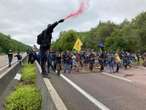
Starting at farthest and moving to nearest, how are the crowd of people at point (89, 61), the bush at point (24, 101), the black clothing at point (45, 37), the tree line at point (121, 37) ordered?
the tree line at point (121, 37) → the crowd of people at point (89, 61) → the black clothing at point (45, 37) → the bush at point (24, 101)

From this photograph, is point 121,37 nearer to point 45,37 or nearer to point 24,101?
point 45,37

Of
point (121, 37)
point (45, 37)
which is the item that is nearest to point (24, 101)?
point (45, 37)

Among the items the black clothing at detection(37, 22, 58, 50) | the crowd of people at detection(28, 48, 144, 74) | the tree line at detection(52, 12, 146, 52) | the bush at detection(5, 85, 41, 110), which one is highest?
the tree line at detection(52, 12, 146, 52)

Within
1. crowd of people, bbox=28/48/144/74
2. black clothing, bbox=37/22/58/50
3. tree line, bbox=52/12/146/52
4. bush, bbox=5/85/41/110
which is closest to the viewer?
bush, bbox=5/85/41/110

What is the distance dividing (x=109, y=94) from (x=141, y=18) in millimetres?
108794

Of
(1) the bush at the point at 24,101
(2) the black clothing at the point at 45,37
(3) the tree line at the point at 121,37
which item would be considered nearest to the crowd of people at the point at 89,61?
(2) the black clothing at the point at 45,37

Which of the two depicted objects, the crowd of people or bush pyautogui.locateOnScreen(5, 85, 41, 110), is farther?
the crowd of people

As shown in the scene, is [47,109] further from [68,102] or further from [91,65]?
[91,65]

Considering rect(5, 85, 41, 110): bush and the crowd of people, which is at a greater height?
the crowd of people

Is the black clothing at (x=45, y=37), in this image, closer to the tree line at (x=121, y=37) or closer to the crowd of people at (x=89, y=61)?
the crowd of people at (x=89, y=61)

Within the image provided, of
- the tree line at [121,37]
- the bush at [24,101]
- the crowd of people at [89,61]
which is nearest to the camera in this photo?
the bush at [24,101]

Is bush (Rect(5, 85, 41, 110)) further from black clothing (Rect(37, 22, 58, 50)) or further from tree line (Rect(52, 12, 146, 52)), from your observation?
tree line (Rect(52, 12, 146, 52))

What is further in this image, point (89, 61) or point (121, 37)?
point (121, 37)

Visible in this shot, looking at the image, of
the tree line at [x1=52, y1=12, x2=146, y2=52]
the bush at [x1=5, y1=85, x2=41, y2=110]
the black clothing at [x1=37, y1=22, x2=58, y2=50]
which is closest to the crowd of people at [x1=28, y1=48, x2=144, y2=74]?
the black clothing at [x1=37, y1=22, x2=58, y2=50]
